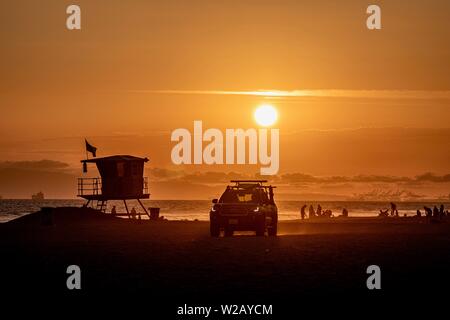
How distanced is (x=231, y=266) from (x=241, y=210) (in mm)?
11075

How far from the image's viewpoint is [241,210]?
1201 inches

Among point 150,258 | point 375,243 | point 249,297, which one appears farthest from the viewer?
point 375,243

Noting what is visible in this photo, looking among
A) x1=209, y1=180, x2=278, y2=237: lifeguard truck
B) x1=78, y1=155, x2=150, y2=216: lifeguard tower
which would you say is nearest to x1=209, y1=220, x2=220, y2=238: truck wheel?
x1=209, y1=180, x2=278, y2=237: lifeguard truck

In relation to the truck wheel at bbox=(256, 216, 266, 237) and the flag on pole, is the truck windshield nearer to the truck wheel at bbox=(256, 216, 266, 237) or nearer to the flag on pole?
the truck wheel at bbox=(256, 216, 266, 237)

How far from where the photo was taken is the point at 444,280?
16.7m

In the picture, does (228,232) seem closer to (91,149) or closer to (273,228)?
(273,228)

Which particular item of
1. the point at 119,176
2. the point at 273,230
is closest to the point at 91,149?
the point at 119,176

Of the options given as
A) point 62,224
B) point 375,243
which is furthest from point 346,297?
point 62,224

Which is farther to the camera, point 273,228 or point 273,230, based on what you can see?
point 273,230

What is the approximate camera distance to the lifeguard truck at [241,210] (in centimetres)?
3055

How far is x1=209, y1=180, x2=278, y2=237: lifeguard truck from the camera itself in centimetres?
3055

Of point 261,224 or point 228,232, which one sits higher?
point 261,224
